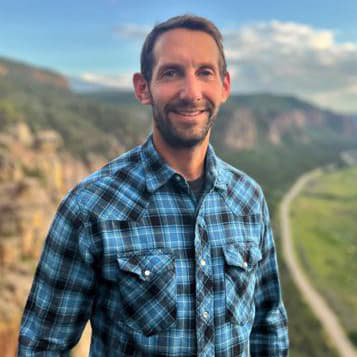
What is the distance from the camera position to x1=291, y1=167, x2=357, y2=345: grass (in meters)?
41.2

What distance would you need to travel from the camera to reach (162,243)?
2.41m

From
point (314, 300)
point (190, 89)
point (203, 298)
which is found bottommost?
point (314, 300)

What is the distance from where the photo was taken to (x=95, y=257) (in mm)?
2332

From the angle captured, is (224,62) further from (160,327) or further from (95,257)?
(160,327)

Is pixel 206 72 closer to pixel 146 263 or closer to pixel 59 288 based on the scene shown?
pixel 146 263

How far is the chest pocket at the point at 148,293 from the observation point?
2.32 m

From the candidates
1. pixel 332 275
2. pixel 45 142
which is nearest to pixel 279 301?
pixel 45 142

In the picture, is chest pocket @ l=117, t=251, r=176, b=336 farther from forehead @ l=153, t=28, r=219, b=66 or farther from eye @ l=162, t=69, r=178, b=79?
forehead @ l=153, t=28, r=219, b=66

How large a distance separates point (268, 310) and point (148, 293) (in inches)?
46.7

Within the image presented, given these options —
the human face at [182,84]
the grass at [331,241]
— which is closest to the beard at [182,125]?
the human face at [182,84]

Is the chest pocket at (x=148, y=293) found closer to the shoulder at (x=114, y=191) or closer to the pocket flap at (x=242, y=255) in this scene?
the shoulder at (x=114, y=191)

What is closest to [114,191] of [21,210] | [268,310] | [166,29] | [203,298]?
[203,298]

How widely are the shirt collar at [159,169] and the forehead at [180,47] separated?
1.86 feet

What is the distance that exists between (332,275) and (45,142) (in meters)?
36.2
